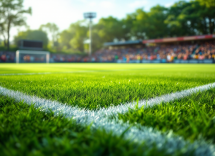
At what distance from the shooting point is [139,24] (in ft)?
165

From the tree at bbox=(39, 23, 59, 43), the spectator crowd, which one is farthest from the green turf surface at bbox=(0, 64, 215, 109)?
the tree at bbox=(39, 23, 59, 43)

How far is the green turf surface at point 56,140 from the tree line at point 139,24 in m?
42.1

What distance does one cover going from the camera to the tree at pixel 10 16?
37.3 metres

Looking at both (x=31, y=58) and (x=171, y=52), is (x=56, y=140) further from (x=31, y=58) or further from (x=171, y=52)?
(x=171, y=52)

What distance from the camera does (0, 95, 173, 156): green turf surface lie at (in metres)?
0.62

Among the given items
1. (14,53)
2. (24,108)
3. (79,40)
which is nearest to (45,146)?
(24,108)

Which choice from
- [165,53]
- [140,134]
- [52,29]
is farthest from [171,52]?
[52,29]

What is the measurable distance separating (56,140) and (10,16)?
45843mm

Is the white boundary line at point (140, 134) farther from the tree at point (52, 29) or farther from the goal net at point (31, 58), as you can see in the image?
the tree at point (52, 29)

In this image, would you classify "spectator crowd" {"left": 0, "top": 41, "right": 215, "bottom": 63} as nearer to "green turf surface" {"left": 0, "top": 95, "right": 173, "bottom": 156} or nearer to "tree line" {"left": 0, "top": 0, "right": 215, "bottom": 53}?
"tree line" {"left": 0, "top": 0, "right": 215, "bottom": 53}

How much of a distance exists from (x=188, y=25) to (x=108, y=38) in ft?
81.4

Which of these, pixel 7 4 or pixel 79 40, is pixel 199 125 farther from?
pixel 79 40

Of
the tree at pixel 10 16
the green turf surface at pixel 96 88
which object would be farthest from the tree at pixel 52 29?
the green turf surface at pixel 96 88

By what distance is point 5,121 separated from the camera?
3.14ft
